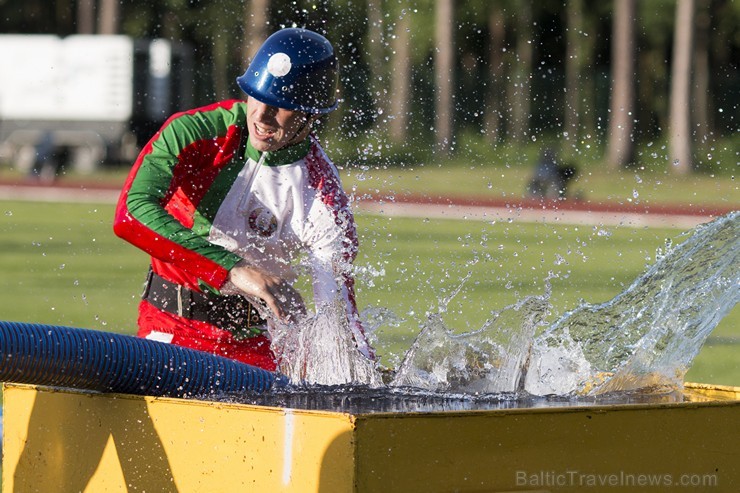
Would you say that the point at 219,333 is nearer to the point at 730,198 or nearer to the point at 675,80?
the point at 730,198

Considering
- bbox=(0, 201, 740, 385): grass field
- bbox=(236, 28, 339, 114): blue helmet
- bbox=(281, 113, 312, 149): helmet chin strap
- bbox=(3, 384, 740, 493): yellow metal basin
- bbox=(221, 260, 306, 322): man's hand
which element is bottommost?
bbox=(0, 201, 740, 385): grass field

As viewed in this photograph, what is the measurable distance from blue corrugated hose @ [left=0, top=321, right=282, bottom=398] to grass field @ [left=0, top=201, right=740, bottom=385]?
342 centimetres

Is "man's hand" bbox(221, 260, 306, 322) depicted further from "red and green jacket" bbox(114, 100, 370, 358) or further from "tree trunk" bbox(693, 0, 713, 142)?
"tree trunk" bbox(693, 0, 713, 142)

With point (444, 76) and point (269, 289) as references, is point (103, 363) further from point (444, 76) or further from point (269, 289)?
point (444, 76)

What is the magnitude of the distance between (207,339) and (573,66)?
5298cm

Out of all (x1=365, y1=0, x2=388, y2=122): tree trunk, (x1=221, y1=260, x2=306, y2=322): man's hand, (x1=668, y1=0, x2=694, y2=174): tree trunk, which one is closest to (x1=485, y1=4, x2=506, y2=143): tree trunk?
(x1=365, y1=0, x2=388, y2=122): tree trunk

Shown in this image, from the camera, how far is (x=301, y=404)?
4.36 m

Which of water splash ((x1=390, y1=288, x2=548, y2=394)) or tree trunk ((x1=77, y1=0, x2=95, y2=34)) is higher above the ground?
tree trunk ((x1=77, y1=0, x2=95, y2=34))

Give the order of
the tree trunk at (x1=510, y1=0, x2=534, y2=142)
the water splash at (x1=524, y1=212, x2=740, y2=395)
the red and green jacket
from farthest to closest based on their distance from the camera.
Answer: the tree trunk at (x1=510, y1=0, x2=534, y2=142) → the red and green jacket → the water splash at (x1=524, y1=212, x2=740, y2=395)

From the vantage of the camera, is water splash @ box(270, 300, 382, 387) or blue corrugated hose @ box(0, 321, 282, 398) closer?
blue corrugated hose @ box(0, 321, 282, 398)

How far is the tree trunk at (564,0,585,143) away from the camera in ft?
172

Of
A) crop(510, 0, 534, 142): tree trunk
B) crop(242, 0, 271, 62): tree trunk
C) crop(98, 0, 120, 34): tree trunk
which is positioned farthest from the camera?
crop(510, 0, 534, 142): tree trunk

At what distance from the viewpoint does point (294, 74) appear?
5152 millimetres

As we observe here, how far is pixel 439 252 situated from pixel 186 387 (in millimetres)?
14054
